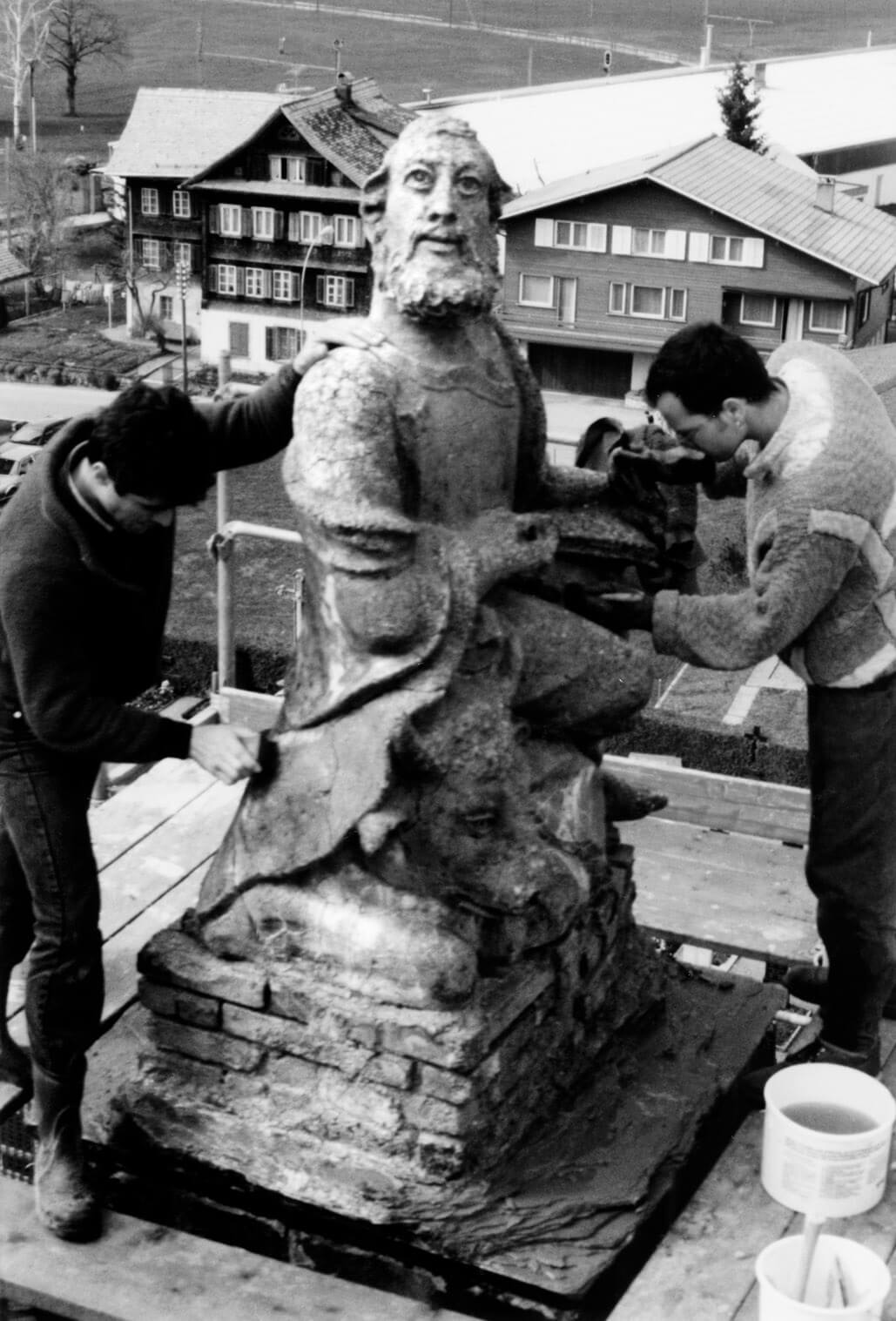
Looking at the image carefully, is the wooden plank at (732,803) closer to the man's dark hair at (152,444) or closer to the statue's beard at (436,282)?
the statue's beard at (436,282)

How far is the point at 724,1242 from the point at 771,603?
5.27ft

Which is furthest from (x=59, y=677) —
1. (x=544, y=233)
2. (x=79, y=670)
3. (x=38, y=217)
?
(x=38, y=217)

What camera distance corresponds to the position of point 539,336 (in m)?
31.4

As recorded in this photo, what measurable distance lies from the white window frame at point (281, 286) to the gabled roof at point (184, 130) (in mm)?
2649

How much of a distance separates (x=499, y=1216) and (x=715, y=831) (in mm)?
2544

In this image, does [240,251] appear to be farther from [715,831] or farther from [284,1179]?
[284,1179]

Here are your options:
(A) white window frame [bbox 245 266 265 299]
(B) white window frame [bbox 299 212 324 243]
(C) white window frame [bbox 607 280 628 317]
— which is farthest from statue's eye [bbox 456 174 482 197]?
(A) white window frame [bbox 245 266 265 299]

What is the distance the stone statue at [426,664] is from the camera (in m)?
4.86

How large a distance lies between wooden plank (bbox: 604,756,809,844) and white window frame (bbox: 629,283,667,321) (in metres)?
24.6

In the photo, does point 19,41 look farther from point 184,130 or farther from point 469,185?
point 469,185

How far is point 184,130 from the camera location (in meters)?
35.7

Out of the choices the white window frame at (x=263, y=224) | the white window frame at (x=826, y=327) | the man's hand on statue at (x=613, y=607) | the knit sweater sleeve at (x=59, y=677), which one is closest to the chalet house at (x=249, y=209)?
the white window frame at (x=263, y=224)

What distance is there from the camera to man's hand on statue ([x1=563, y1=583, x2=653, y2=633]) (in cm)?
536

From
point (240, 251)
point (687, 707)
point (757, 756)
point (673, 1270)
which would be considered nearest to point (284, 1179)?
point (673, 1270)
